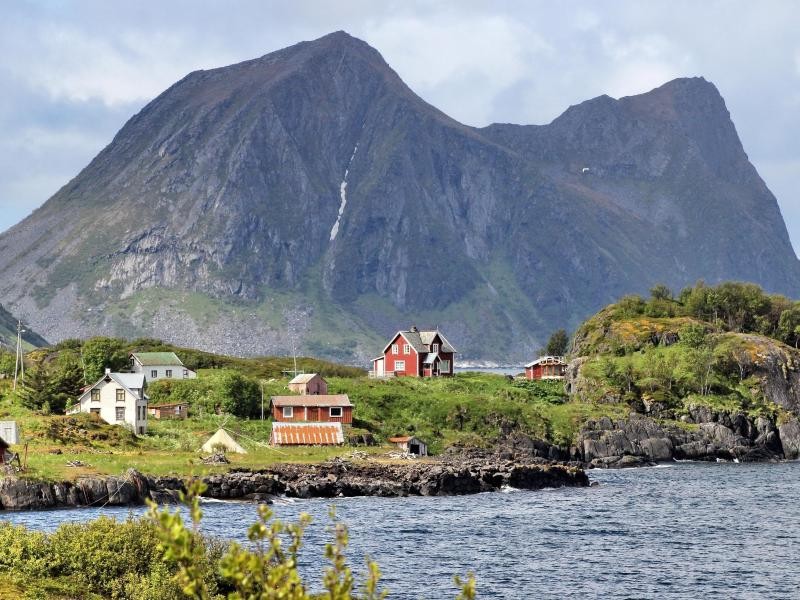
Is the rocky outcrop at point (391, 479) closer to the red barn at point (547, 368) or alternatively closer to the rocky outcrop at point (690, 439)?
the rocky outcrop at point (690, 439)

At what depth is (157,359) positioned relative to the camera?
134500 millimetres

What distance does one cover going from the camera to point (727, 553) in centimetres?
6619

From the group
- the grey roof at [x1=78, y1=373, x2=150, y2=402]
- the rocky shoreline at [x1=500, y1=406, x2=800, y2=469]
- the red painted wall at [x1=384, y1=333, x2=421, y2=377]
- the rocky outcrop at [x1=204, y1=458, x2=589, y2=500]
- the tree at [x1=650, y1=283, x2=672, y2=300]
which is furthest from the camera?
the tree at [x1=650, y1=283, x2=672, y2=300]

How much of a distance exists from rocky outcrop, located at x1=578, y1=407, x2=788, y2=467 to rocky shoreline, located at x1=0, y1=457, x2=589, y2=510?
58.5 ft

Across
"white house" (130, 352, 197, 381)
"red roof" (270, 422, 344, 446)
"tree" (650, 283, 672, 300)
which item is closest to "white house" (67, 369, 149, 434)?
"red roof" (270, 422, 344, 446)

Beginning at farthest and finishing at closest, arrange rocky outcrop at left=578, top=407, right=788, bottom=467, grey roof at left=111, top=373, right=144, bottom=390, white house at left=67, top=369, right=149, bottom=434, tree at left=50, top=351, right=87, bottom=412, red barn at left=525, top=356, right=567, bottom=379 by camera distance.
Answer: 1. red barn at left=525, top=356, right=567, bottom=379
2. rocky outcrop at left=578, top=407, right=788, bottom=467
3. tree at left=50, top=351, right=87, bottom=412
4. grey roof at left=111, top=373, right=144, bottom=390
5. white house at left=67, top=369, right=149, bottom=434

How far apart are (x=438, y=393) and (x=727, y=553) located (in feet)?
210

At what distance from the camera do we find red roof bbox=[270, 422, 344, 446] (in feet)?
346

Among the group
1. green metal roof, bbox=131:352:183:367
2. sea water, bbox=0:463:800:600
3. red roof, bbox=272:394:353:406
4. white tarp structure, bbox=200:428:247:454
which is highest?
green metal roof, bbox=131:352:183:367

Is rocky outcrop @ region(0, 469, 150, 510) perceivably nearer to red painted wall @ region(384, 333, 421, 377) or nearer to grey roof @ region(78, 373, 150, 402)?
grey roof @ region(78, 373, 150, 402)

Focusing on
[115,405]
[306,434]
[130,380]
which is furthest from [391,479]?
[130,380]

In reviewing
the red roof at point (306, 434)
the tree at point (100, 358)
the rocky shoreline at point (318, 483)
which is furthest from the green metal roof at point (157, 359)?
the rocky shoreline at point (318, 483)

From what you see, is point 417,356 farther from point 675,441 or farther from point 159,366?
point 675,441

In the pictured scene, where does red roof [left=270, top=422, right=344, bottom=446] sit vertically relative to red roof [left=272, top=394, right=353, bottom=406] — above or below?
below
